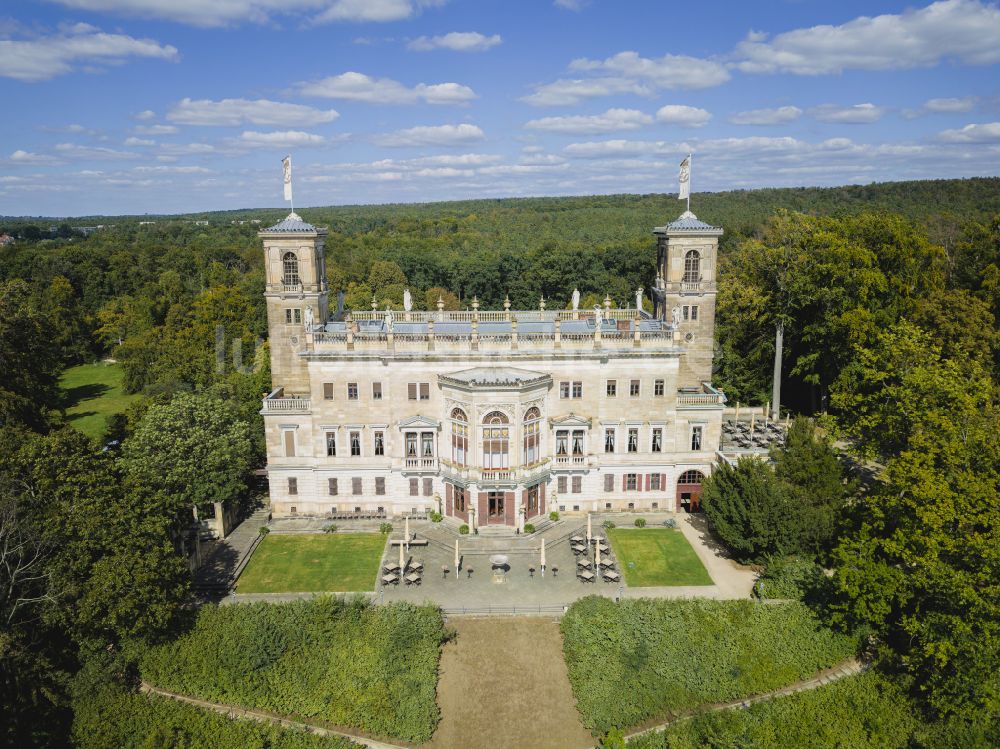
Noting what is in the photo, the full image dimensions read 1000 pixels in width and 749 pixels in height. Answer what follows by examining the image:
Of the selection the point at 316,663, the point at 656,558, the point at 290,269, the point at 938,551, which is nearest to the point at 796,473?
the point at 656,558

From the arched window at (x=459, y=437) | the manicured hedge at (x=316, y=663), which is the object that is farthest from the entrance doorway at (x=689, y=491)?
the manicured hedge at (x=316, y=663)

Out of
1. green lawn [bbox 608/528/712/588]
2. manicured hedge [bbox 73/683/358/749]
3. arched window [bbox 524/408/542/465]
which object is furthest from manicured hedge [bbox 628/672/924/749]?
arched window [bbox 524/408/542/465]

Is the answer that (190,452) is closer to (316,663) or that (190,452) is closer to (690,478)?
(316,663)

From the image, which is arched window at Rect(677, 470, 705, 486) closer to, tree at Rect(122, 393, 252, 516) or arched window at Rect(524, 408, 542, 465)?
arched window at Rect(524, 408, 542, 465)

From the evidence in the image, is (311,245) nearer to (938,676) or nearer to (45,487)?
(45,487)

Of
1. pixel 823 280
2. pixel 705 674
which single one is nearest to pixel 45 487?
pixel 705 674

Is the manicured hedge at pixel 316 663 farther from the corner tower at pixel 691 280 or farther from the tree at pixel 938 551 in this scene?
the corner tower at pixel 691 280

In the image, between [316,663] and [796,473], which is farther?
[796,473]
